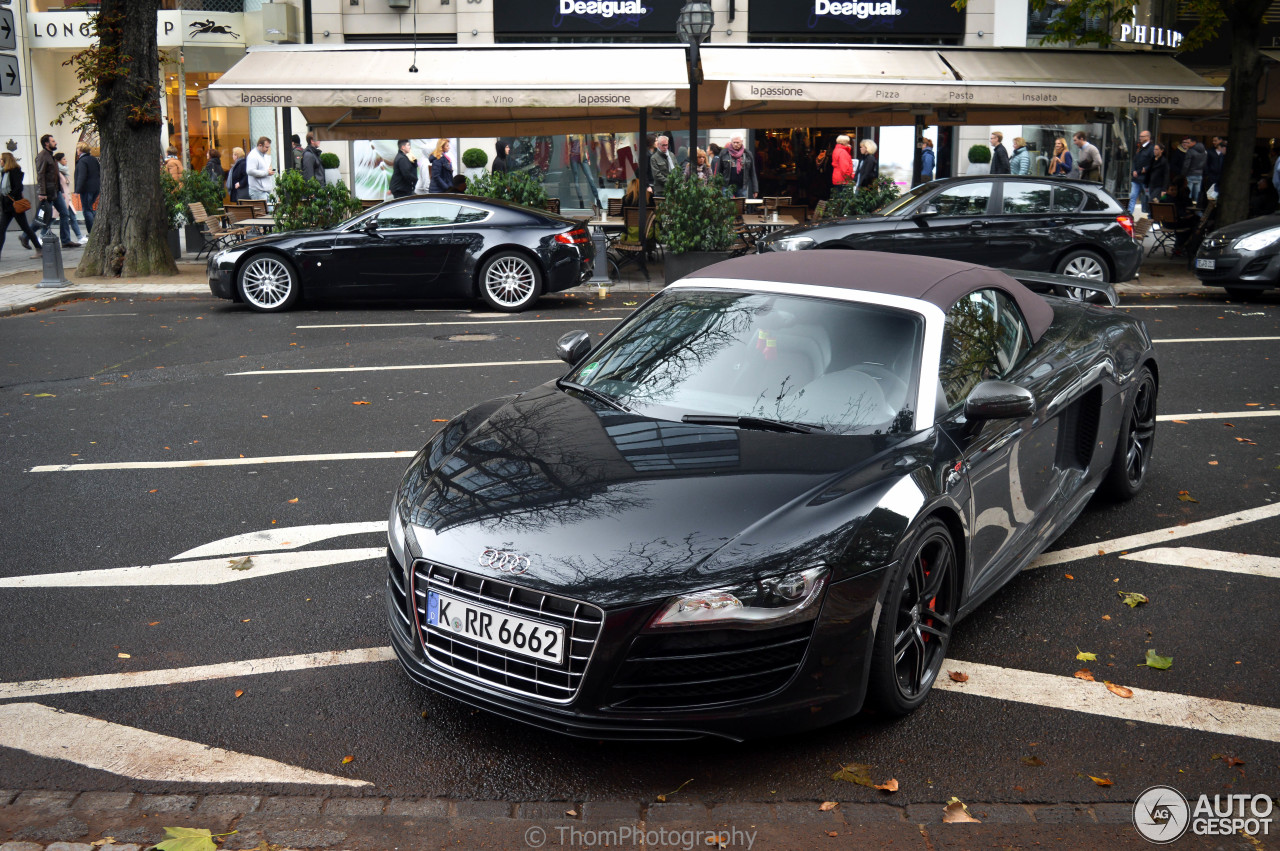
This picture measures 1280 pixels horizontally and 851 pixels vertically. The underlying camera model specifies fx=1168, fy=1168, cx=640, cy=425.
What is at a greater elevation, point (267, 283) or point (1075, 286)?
point (1075, 286)

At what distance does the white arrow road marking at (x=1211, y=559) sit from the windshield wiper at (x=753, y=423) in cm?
223

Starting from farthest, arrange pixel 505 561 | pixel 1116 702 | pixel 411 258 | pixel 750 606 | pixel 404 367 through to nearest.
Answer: pixel 411 258
pixel 404 367
pixel 1116 702
pixel 505 561
pixel 750 606

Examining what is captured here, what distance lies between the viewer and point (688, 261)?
53.3 ft

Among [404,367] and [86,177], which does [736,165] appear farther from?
[404,367]

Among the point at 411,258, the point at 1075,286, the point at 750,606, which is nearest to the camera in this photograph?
the point at 750,606

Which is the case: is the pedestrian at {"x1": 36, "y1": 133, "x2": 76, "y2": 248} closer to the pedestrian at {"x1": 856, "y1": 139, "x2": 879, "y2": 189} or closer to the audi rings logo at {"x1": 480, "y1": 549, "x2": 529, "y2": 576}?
the pedestrian at {"x1": 856, "y1": 139, "x2": 879, "y2": 189}

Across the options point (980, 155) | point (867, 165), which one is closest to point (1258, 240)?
point (867, 165)

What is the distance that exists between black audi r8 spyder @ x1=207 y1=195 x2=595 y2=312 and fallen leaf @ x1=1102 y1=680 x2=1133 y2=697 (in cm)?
1080

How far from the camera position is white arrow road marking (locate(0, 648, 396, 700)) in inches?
Answer: 168

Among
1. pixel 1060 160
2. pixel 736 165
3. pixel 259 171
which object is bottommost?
pixel 259 171

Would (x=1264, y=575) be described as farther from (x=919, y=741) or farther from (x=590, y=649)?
(x=590, y=649)

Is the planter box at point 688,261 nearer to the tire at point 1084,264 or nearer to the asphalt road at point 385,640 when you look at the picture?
the tire at point 1084,264

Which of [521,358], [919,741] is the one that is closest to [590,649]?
[919,741]

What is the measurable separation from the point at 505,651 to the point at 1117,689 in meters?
2.26
